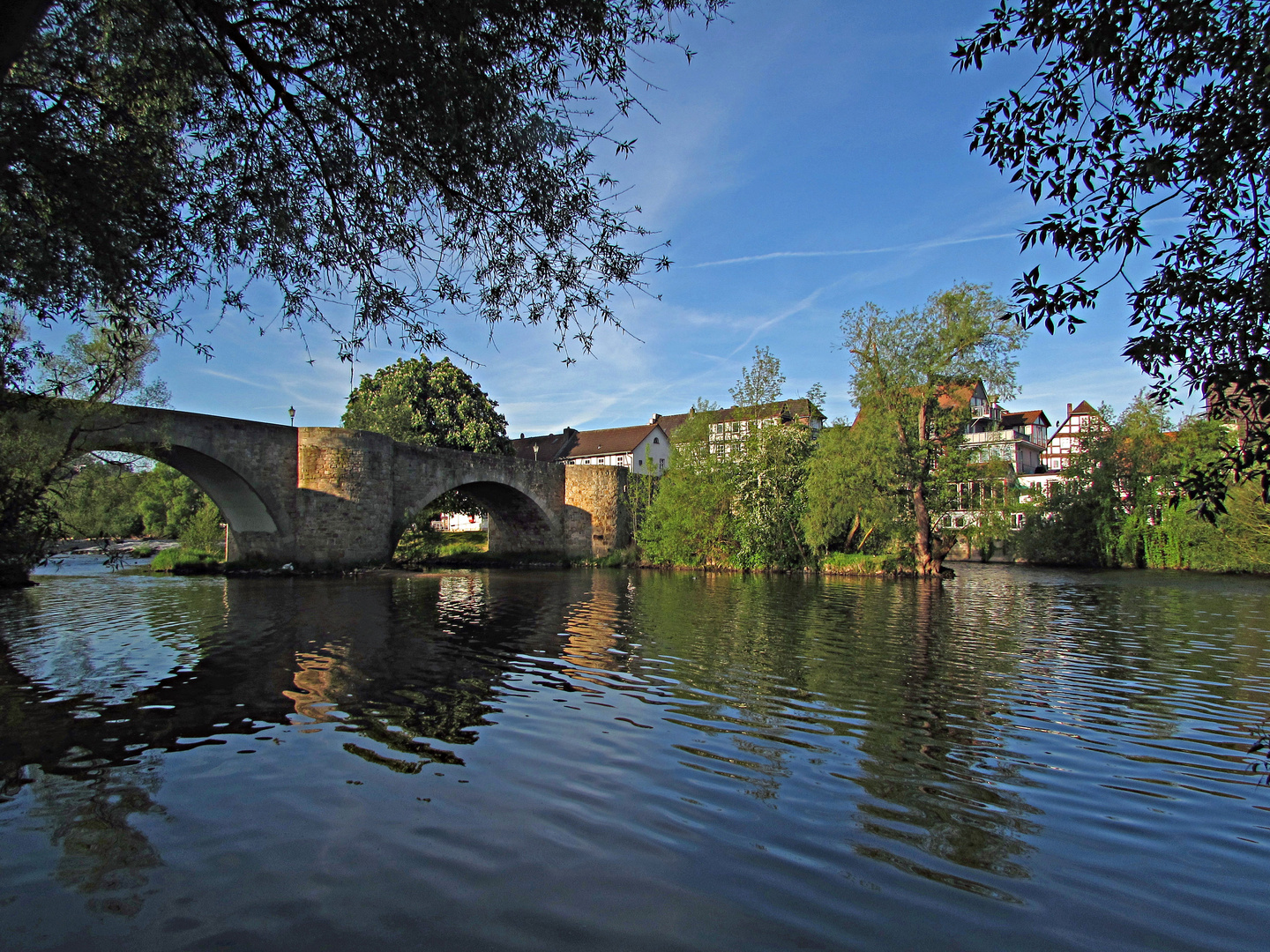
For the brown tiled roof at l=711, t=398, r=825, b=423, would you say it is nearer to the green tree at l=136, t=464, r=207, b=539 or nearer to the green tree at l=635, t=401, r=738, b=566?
the green tree at l=635, t=401, r=738, b=566

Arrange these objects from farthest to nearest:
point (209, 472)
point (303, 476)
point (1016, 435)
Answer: point (1016, 435) → point (303, 476) → point (209, 472)

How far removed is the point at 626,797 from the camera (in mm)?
4477

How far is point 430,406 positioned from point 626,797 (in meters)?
38.1

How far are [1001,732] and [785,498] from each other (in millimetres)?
25528

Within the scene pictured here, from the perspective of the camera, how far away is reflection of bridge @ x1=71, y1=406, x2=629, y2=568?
21.6 m

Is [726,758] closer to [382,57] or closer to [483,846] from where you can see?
[483,846]

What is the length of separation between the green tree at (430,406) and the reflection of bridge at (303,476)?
739 centimetres

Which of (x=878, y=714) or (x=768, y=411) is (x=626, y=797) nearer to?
(x=878, y=714)

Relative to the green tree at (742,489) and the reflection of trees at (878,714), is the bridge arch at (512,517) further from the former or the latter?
the reflection of trees at (878,714)

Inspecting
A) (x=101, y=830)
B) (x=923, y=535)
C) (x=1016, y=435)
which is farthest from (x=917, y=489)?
(x=1016, y=435)

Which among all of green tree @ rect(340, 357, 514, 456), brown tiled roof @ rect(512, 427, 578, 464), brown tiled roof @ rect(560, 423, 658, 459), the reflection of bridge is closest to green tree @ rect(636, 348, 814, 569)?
the reflection of bridge

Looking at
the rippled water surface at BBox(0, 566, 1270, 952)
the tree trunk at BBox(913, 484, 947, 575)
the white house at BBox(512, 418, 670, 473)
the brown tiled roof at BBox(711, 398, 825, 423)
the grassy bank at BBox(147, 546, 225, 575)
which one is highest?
the white house at BBox(512, 418, 670, 473)

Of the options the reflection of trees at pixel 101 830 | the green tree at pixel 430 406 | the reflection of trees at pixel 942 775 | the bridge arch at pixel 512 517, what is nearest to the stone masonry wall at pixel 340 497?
the bridge arch at pixel 512 517

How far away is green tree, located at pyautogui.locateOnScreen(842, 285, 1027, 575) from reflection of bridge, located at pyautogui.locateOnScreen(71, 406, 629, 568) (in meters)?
16.2
